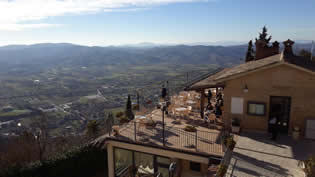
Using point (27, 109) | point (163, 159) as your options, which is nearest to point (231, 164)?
point (163, 159)

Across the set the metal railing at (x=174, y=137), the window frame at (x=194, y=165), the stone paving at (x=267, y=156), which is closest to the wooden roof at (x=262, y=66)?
the metal railing at (x=174, y=137)

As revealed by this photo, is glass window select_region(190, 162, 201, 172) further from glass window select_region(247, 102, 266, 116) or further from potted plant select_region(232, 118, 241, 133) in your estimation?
glass window select_region(247, 102, 266, 116)

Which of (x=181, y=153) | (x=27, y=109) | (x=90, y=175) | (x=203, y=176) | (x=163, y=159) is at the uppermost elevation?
(x=181, y=153)

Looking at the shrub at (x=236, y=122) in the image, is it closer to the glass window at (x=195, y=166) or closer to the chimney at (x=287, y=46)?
the glass window at (x=195, y=166)

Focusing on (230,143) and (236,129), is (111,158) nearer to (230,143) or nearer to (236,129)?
(230,143)

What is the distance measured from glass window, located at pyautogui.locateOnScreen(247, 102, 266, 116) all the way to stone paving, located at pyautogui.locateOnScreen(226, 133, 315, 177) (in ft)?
4.13

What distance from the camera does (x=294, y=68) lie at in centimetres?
1188

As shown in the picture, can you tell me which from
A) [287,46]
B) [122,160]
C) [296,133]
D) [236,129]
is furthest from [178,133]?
[287,46]

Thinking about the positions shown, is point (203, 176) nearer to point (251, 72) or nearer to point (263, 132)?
point (263, 132)

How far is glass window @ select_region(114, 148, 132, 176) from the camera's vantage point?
13617mm

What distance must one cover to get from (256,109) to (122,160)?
8.61 metres

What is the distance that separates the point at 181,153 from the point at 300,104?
273 inches

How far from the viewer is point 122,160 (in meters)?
14.0

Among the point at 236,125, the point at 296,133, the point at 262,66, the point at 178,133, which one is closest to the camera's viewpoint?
the point at 296,133
